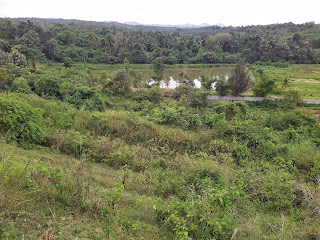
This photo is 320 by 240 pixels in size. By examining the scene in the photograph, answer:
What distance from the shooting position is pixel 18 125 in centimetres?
635

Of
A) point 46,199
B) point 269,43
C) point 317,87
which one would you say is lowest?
point 317,87

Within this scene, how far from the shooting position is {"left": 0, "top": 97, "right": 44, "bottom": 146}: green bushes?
6168 millimetres

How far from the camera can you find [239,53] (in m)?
44.6

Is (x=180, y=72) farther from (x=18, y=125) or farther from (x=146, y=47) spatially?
(x=18, y=125)

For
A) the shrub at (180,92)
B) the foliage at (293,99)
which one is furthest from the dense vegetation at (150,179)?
the foliage at (293,99)

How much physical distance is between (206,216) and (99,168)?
3444 millimetres

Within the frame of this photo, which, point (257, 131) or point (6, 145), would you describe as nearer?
point (6, 145)

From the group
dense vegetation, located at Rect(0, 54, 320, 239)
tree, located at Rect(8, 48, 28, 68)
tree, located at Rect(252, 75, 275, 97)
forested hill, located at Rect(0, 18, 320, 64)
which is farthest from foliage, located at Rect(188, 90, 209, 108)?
forested hill, located at Rect(0, 18, 320, 64)

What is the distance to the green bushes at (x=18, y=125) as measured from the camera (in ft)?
20.2

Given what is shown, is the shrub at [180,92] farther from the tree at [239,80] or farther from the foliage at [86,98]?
the foliage at [86,98]

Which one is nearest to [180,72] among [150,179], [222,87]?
[222,87]

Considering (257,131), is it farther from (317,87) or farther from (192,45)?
(192,45)

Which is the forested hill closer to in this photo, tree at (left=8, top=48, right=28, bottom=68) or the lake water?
the lake water

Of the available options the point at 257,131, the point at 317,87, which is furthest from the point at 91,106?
the point at 317,87
